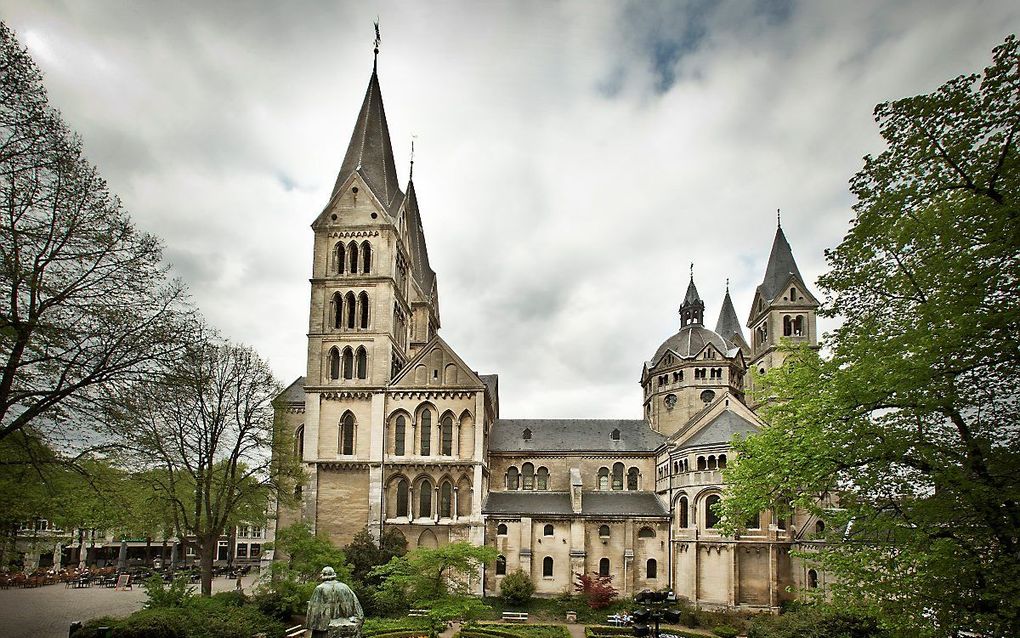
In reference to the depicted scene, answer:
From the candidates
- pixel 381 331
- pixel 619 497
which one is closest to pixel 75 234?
pixel 381 331

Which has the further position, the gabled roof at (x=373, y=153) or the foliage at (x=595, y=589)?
the gabled roof at (x=373, y=153)

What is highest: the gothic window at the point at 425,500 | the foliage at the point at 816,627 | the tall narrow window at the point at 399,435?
the tall narrow window at the point at 399,435

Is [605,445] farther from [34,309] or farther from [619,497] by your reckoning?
[34,309]

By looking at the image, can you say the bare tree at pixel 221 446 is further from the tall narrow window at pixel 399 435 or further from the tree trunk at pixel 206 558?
the tall narrow window at pixel 399 435

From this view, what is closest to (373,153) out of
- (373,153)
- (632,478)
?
(373,153)

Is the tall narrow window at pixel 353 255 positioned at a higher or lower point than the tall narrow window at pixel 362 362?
higher

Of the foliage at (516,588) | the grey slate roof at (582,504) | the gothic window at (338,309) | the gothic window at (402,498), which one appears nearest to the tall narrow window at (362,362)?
the gothic window at (338,309)

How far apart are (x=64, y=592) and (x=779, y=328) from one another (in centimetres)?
5584

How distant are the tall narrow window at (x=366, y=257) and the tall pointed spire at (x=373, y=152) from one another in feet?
11.3

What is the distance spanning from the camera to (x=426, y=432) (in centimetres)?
4612

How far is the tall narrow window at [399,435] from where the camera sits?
1807 inches

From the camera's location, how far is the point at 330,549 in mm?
36031

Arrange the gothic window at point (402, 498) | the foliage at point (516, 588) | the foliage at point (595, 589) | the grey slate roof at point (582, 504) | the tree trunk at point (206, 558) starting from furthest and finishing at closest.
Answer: the grey slate roof at point (582, 504) → the gothic window at point (402, 498) → the foliage at point (516, 588) → the foliage at point (595, 589) → the tree trunk at point (206, 558)

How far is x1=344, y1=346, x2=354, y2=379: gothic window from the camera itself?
4691 cm
